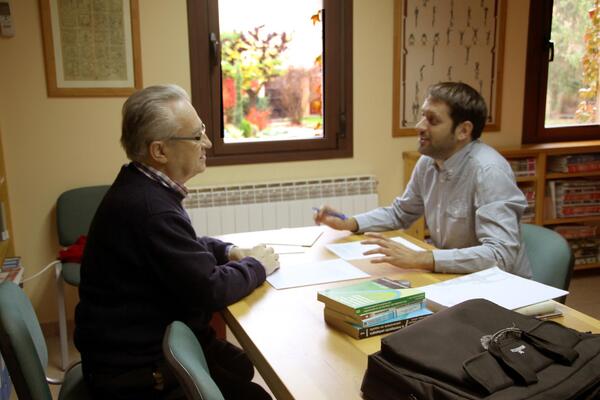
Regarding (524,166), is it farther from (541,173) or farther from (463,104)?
(463,104)

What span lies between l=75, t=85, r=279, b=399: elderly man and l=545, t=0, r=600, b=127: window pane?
3351mm

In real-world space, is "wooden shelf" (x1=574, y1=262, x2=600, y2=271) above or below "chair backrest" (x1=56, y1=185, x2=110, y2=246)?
below

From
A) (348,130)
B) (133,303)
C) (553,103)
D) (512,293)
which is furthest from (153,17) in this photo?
(553,103)

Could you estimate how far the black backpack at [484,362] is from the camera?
0.93m

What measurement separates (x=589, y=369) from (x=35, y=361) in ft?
3.69

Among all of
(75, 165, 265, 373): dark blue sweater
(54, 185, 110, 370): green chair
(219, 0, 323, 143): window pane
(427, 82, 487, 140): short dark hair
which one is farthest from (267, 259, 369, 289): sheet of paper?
(219, 0, 323, 143): window pane

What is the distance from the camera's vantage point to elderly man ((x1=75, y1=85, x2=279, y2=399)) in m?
Answer: 1.41

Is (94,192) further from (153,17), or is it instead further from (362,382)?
(362,382)

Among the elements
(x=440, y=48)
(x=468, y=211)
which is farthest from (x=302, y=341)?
(x=440, y=48)

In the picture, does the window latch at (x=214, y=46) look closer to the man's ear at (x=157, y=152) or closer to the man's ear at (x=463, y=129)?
the man's ear at (x=463, y=129)

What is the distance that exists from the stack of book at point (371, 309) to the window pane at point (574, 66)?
3.19 meters

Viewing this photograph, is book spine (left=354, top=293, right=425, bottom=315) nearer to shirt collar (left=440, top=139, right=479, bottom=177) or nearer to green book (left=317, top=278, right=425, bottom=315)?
green book (left=317, top=278, right=425, bottom=315)

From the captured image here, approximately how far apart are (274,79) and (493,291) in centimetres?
232

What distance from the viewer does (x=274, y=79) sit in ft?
11.4
